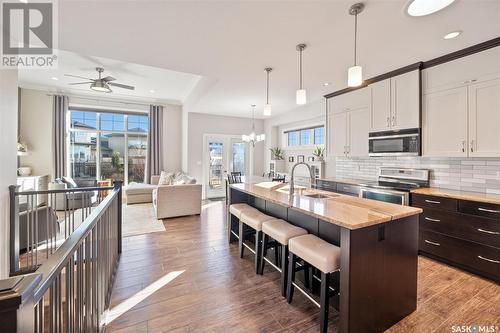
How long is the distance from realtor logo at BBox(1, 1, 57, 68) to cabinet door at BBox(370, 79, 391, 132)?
14.4 ft

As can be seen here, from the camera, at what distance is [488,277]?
8.13 ft

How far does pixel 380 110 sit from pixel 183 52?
10.7 ft

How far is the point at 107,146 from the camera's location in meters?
7.07

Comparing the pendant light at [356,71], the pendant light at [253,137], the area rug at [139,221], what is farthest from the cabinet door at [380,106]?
the area rug at [139,221]

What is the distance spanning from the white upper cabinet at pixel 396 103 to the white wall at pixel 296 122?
1681 millimetres

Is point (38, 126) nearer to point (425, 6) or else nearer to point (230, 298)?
point (230, 298)

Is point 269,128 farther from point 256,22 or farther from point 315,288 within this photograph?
point 315,288

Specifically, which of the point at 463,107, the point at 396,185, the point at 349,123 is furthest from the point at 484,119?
the point at 349,123

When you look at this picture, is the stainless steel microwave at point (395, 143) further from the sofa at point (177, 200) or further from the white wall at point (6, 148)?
the white wall at point (6, 148)

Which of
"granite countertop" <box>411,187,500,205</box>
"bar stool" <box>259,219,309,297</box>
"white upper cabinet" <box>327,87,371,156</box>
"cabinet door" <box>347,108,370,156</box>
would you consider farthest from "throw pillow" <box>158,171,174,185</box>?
"granite countertop" <box>411,187,500,205</box>

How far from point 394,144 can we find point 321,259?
2.81 metres

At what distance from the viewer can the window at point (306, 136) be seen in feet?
19.9

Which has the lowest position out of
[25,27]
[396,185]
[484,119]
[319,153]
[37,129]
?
[396,185]

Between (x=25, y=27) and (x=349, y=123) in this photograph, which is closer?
(x=25, y=27)
